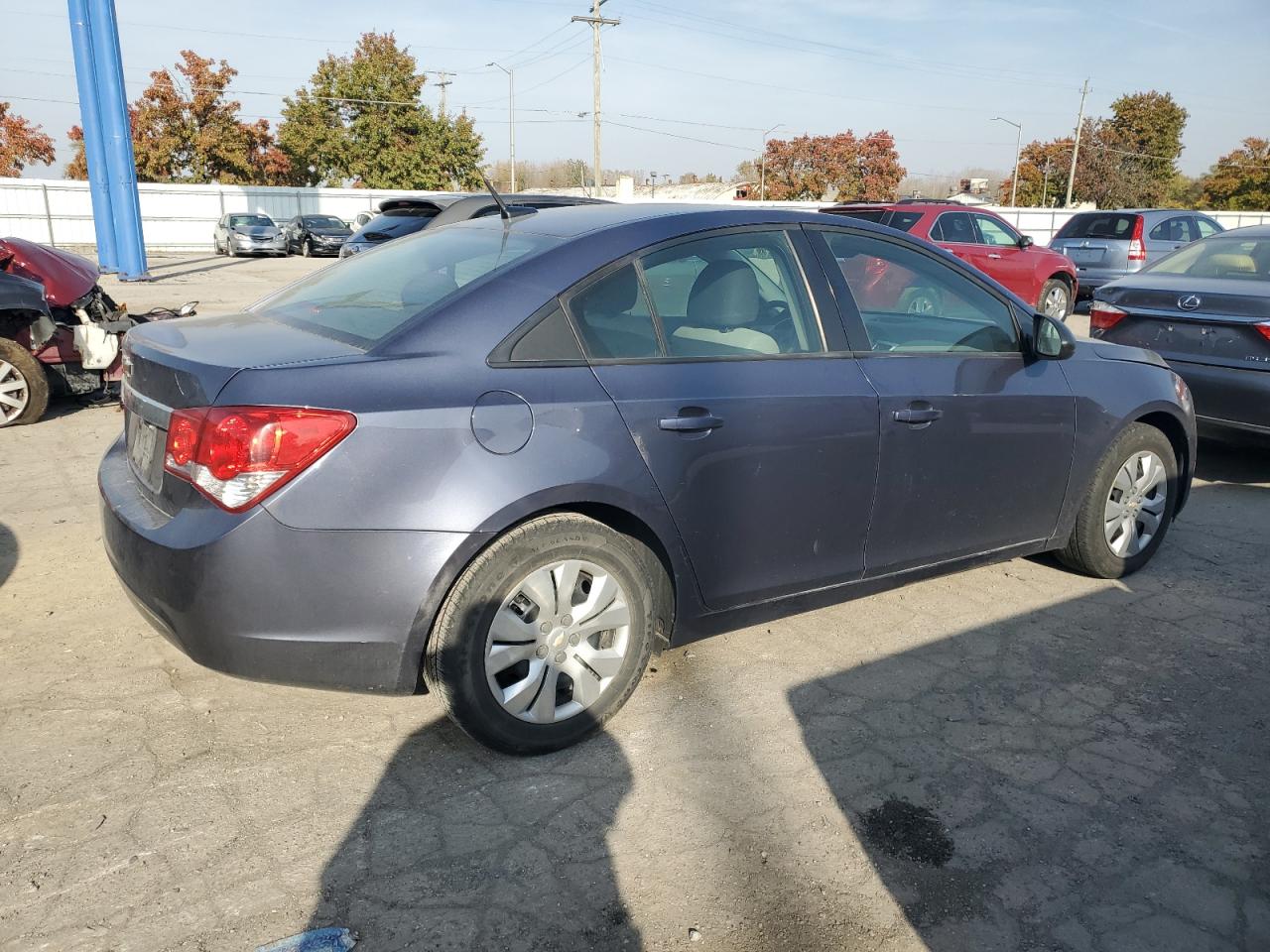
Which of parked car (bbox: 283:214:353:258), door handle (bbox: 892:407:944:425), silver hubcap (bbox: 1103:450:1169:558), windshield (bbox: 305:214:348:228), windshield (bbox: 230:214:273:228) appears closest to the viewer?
door handle (bbox: 892:407:944:425)

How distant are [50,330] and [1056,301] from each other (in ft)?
42.2

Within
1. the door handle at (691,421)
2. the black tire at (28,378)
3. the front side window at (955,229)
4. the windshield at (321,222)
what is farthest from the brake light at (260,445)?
the windshield at (321,222)

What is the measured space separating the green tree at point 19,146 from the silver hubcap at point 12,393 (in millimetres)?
48976

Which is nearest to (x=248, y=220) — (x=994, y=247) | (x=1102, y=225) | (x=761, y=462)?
(x=994, y=247)

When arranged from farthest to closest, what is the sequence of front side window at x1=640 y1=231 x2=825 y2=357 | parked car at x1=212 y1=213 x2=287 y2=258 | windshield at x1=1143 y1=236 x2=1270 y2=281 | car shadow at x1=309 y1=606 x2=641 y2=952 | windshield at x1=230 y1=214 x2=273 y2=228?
windshield at x1=230 y1=214 x2=273 y2=228 < parked car at x1=212 y1=213 x2=287 y2=258 < windshield at x1=1143 y1=236 x2=1270 y2=281 < front side window at x1=640 y1=231 x2=825 y2=357 < car shadow at x1=309 y1=606 x2=641 y2=952

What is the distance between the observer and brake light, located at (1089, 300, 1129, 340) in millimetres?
6801

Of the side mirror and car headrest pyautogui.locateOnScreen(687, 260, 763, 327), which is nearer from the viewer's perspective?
car headrest pyautogui.locateOnScreen(687, 260, 763, 327)

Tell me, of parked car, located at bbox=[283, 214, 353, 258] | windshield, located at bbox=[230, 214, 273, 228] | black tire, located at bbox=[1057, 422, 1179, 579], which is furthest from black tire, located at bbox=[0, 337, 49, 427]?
windshield, located at bbox=[230, 214, 273, 228]

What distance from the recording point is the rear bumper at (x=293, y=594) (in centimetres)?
260

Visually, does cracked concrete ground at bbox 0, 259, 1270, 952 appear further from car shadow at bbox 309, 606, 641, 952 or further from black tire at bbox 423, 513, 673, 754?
black tire at bbox 423, 513, 673, 754

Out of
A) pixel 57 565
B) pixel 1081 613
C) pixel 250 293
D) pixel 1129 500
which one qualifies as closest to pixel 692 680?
pixel 1081 613

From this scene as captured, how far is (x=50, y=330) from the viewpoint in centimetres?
695

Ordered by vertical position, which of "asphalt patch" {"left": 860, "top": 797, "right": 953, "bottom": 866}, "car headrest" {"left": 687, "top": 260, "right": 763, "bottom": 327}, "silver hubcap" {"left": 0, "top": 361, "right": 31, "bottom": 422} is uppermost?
"car headrest" {"left": 687, "top": 260, "right": 763, "bottom": 327}

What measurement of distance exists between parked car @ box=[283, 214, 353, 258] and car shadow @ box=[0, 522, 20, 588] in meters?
26.8
